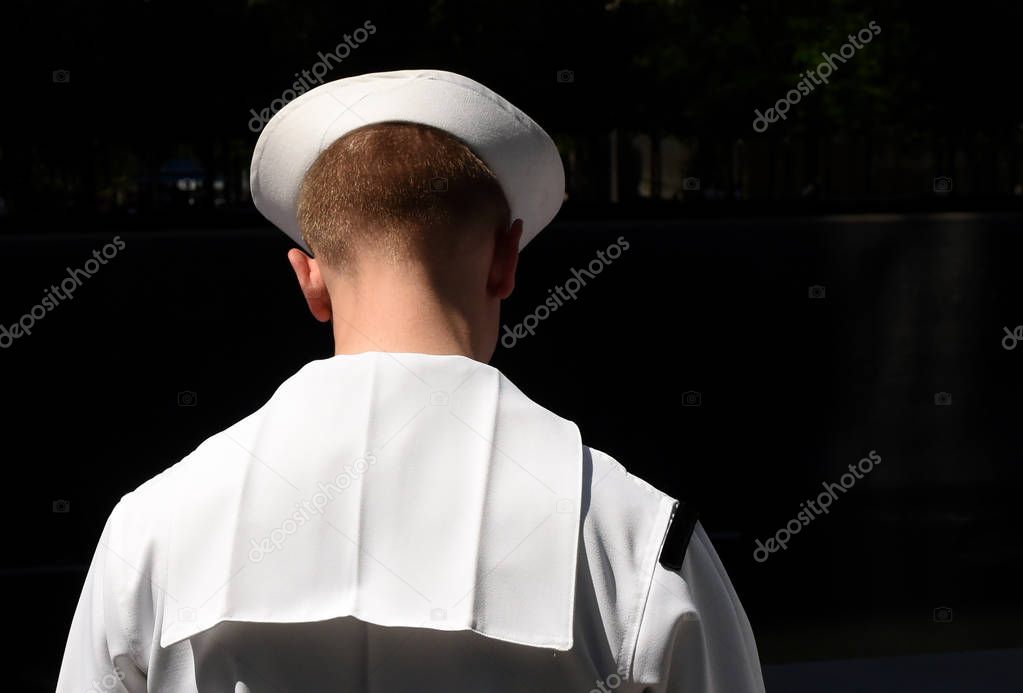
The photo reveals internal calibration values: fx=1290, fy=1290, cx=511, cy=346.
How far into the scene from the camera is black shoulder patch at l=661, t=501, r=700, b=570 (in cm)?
126

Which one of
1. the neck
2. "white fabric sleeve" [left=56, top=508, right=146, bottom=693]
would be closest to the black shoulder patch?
the neck

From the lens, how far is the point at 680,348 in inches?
464

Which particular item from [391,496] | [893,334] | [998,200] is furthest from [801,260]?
[391,496]

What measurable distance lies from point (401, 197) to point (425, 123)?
0.37 feet

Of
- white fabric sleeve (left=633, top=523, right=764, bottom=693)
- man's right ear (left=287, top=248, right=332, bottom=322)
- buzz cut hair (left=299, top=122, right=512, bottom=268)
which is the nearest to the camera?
white fabric sleeve (left=633, top=523, right=764, bottom=693)

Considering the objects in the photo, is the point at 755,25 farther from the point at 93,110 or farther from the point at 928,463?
the point at 928,463

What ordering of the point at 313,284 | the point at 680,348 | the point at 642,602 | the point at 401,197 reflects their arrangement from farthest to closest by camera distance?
the point at 680,348 < the point at 313,284 < the point at 401,197 < the point at 642,602

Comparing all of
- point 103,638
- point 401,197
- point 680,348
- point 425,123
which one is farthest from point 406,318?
point 680,348

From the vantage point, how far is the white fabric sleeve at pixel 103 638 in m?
1.33

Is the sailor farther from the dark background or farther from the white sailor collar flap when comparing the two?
the dark background

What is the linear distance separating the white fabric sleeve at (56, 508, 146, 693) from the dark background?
4.62 meters

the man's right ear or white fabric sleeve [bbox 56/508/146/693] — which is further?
the man's right ear

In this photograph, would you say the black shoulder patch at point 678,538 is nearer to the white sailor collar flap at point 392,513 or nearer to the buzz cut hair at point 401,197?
the white sailor collar flap at point 392,513

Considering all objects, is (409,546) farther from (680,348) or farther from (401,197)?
(680,348)
